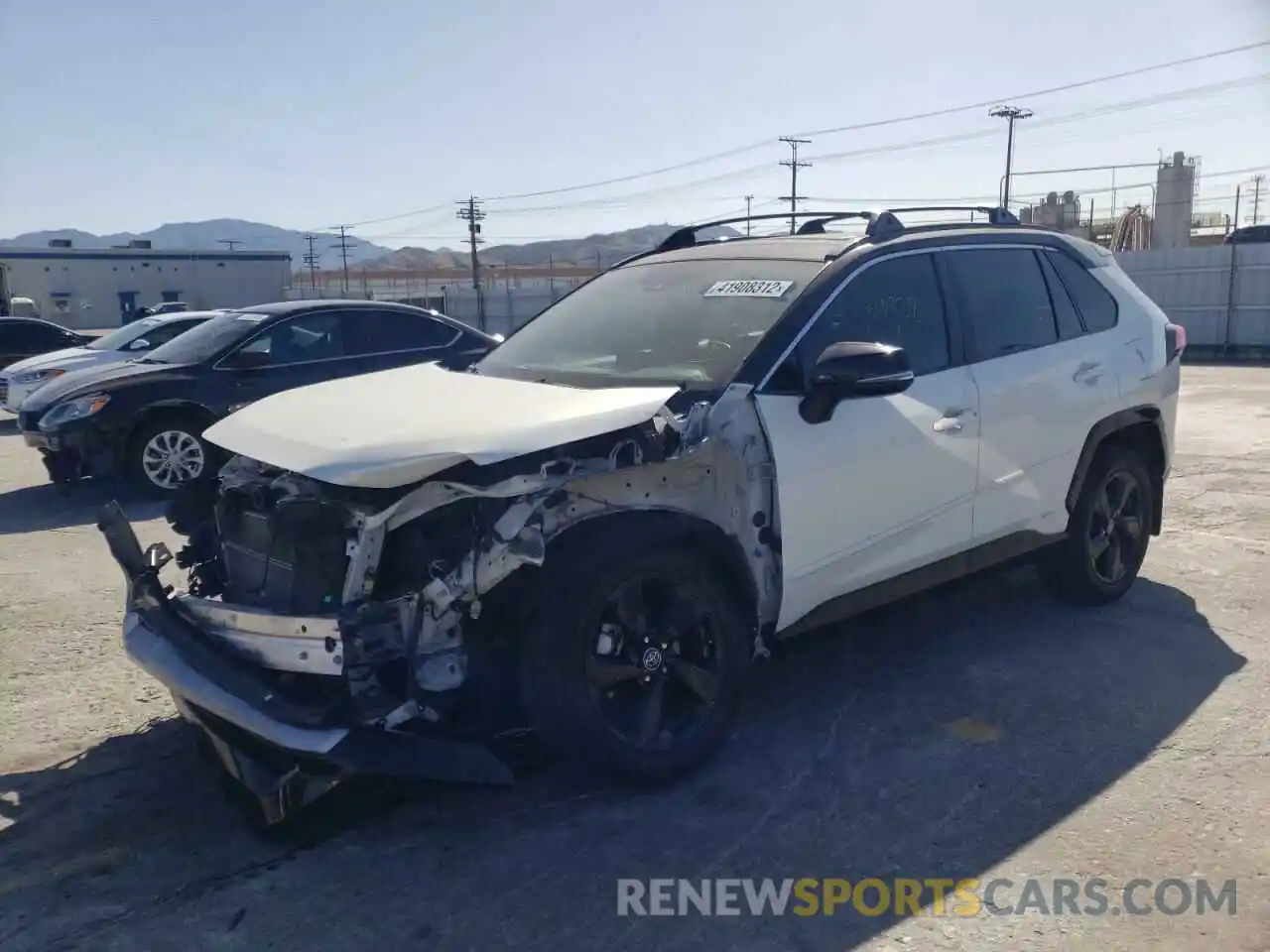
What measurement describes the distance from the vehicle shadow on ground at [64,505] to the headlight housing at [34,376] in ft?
11.5

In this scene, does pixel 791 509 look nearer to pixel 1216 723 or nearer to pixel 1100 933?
pixel 1100 933

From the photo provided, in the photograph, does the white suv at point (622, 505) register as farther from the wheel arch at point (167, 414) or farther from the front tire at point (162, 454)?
the front tire at point (162, 454)

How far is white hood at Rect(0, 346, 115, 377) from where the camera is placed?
12.0 meters

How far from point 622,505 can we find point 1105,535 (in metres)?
3.14

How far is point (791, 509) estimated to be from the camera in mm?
3771

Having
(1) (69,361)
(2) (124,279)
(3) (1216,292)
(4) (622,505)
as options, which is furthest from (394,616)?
(2) (124,279)

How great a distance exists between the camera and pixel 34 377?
42.4 feet

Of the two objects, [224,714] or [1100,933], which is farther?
[224,714]

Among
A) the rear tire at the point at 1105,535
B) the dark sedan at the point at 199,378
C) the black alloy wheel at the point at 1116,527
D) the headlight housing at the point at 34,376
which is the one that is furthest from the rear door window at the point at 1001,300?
the headlight housing at the point at 34,376

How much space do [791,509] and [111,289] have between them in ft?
228

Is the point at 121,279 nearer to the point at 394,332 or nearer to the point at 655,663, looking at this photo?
the point at 394,332

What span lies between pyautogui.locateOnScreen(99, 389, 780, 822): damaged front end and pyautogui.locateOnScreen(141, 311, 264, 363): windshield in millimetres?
6113

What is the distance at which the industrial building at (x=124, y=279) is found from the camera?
62.1 meters

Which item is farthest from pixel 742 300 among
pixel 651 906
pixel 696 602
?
pixel 651 906
